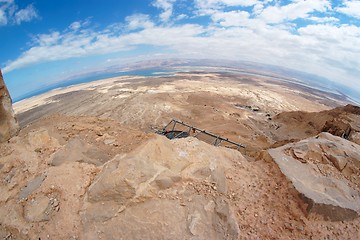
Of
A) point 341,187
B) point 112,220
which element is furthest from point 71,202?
point 341,187

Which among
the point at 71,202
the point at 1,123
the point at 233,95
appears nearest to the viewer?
the point at 71,202

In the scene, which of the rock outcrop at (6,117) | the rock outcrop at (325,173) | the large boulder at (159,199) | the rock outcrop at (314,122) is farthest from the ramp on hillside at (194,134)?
the rock outcrop at (314,122)

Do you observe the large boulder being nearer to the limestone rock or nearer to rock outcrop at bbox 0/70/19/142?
the limestone rock

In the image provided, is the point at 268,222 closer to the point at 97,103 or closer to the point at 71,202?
the point at 71,202

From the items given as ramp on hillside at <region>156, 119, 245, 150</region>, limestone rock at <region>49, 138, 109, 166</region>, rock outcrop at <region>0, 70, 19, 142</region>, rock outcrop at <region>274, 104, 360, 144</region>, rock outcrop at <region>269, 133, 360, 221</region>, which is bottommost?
rock outcrop at <region>274, 104, 360, 144</region>

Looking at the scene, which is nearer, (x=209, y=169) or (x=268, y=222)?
(x=268, y=222)

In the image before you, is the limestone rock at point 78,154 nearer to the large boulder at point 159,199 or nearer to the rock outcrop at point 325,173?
the large boulder at point 159,199

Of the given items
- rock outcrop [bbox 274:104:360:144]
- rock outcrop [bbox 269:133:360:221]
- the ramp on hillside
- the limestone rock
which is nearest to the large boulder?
the limestone rock

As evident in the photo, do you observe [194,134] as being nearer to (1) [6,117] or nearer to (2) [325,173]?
(2) [325,173]
